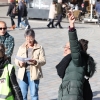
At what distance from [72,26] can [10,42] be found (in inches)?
86.2

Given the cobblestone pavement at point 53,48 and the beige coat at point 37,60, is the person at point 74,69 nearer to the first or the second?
the beige coat at point 37,60

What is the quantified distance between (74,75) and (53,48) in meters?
9.08

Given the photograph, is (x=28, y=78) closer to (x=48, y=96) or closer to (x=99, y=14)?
(x=48, y=96)

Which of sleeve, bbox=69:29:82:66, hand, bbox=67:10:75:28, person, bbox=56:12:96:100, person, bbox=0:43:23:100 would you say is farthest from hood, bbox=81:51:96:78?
person, bbox=0:43:23:100

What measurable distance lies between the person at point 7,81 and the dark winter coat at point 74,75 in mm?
553

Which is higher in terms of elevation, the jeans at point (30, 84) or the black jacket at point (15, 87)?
the black jacket at point (15, 87)

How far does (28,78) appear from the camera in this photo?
6586 mm

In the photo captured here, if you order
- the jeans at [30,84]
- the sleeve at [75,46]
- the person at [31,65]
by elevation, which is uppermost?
the sleeve at [75,46]

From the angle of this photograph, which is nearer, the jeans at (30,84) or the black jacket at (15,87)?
the black jacket at (15,87)

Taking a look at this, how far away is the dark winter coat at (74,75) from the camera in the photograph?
183 inches

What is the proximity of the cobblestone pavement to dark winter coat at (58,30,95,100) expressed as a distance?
330 centimetres

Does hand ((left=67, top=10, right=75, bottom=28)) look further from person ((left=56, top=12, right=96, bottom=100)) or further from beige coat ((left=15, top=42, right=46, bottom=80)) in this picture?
beige coat ((left=15, top=42, right=46, bottom=80))

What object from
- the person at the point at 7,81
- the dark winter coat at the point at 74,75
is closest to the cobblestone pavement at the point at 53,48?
the dark winter coat at the point at 74,75

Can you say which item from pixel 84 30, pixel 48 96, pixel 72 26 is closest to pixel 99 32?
pixel 84 30
